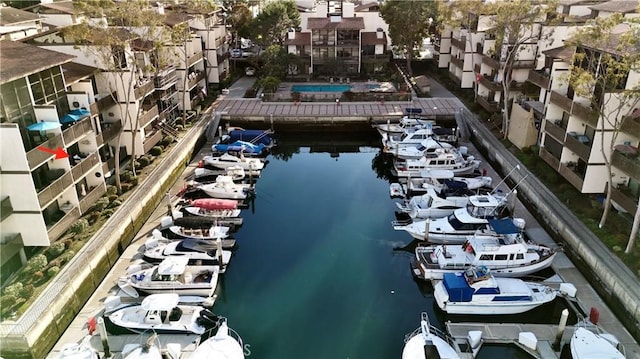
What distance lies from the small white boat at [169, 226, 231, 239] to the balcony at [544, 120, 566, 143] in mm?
28844

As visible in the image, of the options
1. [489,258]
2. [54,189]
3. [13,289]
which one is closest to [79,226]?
[54,189]

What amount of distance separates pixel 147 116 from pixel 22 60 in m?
15.5

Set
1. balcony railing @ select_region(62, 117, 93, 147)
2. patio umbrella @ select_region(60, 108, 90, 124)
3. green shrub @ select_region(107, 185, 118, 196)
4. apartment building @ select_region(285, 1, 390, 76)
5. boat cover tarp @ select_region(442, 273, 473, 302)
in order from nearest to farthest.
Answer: boat cover tarp @ select_region(442, 273, 473, 302) < balcony railing @ select_region(62, 117, 93, 147) < patio umbrella @ select_region(60, 108, 90, 124) < green shrub @ select_region(107, 185, 118, 196) < apartment building @ select_region(285, 1, 390, 76)

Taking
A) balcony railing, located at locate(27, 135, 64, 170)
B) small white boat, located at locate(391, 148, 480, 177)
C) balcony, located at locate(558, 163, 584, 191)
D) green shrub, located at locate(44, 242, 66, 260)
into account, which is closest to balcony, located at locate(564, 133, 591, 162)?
balcony, located at locate(558, 163, 584, 191)

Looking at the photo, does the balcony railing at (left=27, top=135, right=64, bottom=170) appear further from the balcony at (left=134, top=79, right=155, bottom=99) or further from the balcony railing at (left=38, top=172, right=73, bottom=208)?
the balcony at (left=134, top=79, right=155, bottom=99)

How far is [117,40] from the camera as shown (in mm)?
34938

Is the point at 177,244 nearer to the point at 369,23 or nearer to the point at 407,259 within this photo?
the point at 407,259

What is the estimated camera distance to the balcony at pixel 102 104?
36.5m

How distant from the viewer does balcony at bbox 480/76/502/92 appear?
2126 inches

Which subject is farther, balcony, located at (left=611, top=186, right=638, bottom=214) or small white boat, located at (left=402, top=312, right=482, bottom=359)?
balcony, located at (left=611, top=186, right=638, bottom=214)

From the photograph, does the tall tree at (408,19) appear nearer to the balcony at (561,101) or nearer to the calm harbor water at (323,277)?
the calm harbor water at (323,277)

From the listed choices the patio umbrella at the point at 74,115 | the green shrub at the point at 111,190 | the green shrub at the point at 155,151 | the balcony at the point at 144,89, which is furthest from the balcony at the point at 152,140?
the patio umbrella at the point at 74,115

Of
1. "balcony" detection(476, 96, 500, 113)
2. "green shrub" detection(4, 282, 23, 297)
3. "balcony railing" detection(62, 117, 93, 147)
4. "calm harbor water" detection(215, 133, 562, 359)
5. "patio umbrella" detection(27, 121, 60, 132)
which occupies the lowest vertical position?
"calm harbor water" detection(215, 133, 562, 359)

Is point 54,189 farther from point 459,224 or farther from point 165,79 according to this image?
point 459,224
